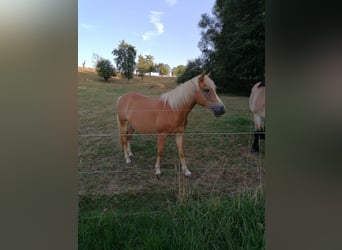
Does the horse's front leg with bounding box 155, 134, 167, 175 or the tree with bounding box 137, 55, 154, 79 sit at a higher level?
the tree with bounding box 137, 55, 154, 79

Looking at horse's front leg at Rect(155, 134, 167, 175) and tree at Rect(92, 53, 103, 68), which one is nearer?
tree at Rect(92, 53, 103, 68)

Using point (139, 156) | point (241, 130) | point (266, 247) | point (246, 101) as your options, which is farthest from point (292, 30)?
point (266, 247)

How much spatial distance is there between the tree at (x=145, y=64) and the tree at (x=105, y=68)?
7.0 inches

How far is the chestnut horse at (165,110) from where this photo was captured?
6.70 feet

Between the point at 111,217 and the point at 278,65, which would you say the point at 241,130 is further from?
the point at 111,217

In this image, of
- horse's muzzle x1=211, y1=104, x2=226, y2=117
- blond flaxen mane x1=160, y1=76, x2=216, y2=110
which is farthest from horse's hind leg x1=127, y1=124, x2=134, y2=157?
horse's muzzle x1=211, y1=104, x2=226, y2=117

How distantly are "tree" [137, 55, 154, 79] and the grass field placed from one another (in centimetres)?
6

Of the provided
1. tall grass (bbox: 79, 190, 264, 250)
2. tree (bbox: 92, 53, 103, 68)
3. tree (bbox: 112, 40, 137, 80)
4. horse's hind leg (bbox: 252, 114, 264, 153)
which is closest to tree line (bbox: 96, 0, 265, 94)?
tree (bbox: 112, 40, 137, 80)

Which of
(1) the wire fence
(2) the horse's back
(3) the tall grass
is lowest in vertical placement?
(3) the tall grass

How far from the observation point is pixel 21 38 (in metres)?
1.79

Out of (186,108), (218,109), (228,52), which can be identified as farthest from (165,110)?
(228,52)

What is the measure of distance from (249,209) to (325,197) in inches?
21.4

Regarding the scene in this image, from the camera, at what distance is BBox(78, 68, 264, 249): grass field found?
77.8 inches

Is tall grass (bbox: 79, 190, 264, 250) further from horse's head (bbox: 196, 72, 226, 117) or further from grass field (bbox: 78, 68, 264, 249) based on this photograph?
horse's head (bbox: 196, 72, 226, 117)
